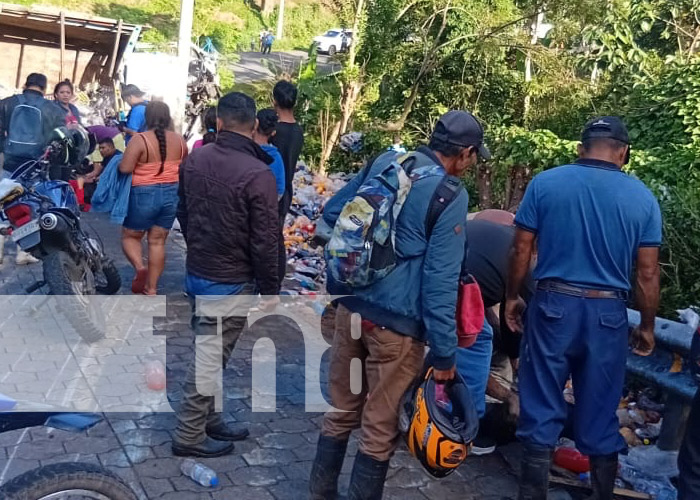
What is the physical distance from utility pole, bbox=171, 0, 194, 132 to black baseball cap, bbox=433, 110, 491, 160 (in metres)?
9.15

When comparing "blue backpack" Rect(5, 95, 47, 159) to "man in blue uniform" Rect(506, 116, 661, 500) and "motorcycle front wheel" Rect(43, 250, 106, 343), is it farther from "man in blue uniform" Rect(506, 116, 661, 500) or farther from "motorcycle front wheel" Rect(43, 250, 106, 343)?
"man in blue uniform" Rect(506, 116, 661, 500)

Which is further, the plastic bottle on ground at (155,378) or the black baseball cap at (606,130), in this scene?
the plastic bottle on ground at (155,378)

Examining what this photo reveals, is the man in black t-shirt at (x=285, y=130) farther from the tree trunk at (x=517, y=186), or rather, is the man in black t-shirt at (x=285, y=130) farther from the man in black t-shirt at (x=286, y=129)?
the tree trunk at (x=517, y=186)

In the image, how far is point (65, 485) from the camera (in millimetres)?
2715

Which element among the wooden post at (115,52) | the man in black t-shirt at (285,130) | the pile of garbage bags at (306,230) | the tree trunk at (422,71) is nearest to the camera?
the man in black t-shirt at (285,130)

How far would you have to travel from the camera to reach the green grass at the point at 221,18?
33156 millimetres

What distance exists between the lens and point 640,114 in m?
9.45

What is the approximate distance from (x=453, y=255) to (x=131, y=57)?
1441 cm

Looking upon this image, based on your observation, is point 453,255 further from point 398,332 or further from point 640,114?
point 640,114

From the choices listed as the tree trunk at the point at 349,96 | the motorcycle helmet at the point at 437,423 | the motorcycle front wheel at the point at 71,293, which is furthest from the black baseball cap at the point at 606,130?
the tree trunk at the point at 349,96

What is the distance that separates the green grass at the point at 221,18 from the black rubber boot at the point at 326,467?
2680 centimetres

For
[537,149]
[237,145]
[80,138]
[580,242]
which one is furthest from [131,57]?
[580,242]

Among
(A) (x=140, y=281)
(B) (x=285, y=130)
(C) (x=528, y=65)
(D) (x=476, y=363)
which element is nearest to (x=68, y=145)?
(A) (x=140, y=281)

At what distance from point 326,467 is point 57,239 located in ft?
10.2
